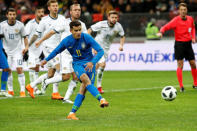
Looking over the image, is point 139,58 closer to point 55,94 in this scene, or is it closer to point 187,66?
point 187,66

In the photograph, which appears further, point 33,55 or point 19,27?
point 33,55

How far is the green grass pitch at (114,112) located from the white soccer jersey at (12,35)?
4.05 feet

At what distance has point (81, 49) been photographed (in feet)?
30.9

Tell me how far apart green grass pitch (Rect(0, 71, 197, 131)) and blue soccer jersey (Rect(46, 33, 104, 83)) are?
0.90m

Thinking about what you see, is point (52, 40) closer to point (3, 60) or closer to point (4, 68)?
point (3, 60)

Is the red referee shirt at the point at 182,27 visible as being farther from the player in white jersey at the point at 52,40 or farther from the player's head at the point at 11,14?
the player's head at the point at 11,14

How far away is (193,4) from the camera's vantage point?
80.4ft

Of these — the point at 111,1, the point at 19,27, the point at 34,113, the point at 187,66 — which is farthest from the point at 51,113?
the point at 111,1

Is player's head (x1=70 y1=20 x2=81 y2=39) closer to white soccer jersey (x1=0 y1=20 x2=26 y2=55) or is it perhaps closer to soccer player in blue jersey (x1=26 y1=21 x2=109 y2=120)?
soccer player in blue jersey (x1=26 y1=21 x2=109 y2=120)

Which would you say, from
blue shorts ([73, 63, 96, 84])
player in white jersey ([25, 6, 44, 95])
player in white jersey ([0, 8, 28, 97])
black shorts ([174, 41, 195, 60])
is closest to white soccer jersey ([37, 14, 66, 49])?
player in white jersey ([0, 8, 28, 97])

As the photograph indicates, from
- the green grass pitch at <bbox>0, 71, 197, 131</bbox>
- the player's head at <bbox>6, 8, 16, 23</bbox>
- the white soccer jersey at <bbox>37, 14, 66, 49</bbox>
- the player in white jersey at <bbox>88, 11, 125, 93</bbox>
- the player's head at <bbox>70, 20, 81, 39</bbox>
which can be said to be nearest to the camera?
the green grass pitch at <bbox>0, 71, 197, 131</bbox>

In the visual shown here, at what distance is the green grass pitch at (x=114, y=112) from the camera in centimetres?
835

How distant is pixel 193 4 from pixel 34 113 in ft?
52.0

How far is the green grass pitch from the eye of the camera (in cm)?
835
